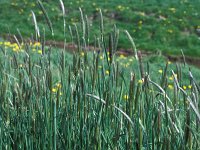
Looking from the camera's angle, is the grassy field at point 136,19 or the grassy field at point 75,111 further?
the grassy field at point 136,19

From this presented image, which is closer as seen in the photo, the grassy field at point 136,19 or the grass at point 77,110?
the grass at point 77,110

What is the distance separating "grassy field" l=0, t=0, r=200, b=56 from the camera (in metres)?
13.6

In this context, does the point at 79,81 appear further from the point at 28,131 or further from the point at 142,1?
the point at 142,1

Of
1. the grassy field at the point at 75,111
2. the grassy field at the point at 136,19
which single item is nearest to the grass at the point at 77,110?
the grassy field at the point at 75,111

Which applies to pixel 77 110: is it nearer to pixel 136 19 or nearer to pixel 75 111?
pixel 75 111

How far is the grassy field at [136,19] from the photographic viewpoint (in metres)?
13.6

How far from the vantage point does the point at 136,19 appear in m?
15.3

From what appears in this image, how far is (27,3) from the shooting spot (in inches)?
648

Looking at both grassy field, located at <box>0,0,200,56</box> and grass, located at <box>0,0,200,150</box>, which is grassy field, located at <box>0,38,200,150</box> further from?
grassy field, located at <box>0,0,200,56</box>

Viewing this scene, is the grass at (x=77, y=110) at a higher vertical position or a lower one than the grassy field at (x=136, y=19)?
higher

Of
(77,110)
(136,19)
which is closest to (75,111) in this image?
(77,110)

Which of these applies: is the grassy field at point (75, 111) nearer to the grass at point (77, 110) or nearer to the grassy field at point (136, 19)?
the grass at point (77, 110)

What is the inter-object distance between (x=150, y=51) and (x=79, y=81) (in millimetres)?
10627

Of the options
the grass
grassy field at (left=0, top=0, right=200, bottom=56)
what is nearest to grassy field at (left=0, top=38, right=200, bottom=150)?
the grass
